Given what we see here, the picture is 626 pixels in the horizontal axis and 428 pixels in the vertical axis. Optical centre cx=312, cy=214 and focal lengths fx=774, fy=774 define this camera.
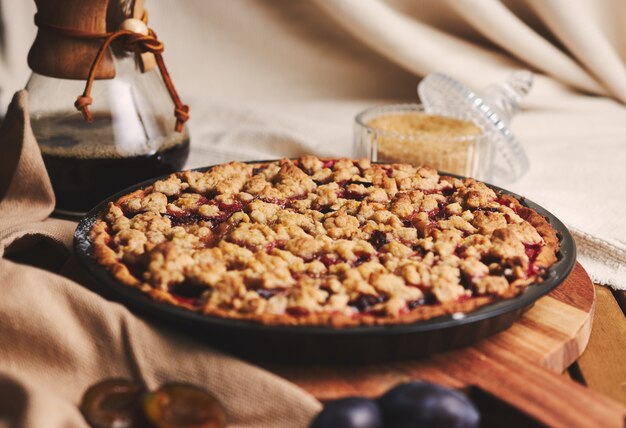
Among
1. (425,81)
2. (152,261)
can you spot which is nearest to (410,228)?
(152,261)

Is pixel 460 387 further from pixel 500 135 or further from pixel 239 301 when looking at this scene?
pixel 500 135

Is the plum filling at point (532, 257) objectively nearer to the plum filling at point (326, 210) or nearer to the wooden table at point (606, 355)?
the wooden table at point (606, 355)

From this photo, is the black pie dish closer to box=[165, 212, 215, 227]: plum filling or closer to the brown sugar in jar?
box=[165, 212, 215, 227]: plum filling

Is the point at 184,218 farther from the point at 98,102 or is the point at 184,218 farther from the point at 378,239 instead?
the point at 98,102

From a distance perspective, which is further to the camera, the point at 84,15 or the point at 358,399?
the point at 84,15

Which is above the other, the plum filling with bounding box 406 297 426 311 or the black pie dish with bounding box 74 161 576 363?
the plum filling with bounding box 406 297 426 311

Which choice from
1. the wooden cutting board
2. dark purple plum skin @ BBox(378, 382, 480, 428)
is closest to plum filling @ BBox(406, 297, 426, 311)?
the wooden cutting board
